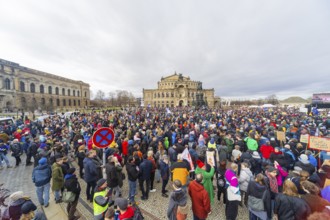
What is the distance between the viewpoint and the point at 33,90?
43844mm

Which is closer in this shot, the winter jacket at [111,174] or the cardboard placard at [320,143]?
the winter jacket at [111,174]

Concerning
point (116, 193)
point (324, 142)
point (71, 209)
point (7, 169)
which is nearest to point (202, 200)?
point (116, 193)

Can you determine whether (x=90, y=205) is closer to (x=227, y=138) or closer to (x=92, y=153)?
(x=92, y=153)

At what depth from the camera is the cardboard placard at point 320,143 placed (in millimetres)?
5504

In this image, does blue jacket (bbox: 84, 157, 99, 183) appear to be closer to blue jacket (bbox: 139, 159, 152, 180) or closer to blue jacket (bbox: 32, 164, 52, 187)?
blue jacket (bbox: 32, 164, 52, 187)

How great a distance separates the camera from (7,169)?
23.5 feet

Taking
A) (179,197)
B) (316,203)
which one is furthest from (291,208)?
(179,197)

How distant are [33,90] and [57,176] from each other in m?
55.8

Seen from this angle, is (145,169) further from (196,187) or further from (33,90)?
(33,90)

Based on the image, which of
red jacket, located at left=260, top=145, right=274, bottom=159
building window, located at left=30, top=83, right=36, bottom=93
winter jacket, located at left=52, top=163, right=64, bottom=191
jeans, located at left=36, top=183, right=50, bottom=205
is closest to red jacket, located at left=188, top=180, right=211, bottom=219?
winter jacket, located at left=52, top=163, right=64, bottom=191

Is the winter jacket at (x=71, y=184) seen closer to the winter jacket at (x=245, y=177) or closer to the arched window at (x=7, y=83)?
the winter jacket at (x=245, y=177)

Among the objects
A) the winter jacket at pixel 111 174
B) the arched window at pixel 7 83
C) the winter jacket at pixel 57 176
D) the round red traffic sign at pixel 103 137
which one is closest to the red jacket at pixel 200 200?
the winter jacket at pixel 111 174

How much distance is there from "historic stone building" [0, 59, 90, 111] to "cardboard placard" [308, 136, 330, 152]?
4581 centimetres

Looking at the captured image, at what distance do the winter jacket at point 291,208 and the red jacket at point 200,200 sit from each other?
137 cm
